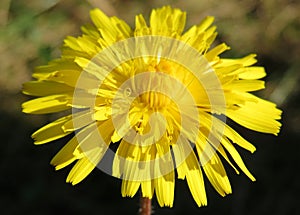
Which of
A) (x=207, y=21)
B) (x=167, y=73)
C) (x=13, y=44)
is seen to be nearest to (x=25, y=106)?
(x=167, y=73)

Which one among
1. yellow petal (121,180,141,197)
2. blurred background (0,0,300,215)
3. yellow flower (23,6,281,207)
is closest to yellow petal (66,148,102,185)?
yellow flower (23,6,281,207)

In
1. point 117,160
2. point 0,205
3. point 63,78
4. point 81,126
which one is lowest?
point 0,205

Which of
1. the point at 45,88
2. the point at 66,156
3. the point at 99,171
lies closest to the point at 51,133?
the point at 66,156

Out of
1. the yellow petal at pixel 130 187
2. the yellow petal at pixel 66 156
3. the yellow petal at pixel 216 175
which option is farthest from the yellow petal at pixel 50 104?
the yellow petal at pixel 216 175

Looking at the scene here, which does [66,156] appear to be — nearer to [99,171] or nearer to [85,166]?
[85,166]

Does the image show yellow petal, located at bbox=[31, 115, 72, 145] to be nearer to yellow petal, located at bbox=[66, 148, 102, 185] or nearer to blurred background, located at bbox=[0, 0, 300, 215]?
yellow petal, located at bbox=[66, 148, 102, 185]

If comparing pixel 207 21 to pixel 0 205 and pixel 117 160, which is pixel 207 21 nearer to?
pixel 117 160
